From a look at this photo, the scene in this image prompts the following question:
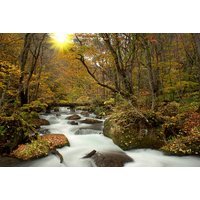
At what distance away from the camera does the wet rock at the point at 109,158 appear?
4.37 m

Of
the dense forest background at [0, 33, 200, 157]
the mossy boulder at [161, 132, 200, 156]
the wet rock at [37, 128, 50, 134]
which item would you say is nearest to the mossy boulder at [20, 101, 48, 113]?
the dense forest background at [0, 33, 200, 157]

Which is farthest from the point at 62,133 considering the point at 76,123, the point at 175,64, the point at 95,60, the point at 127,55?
the point at 175,64

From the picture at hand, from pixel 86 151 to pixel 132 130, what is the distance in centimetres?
102

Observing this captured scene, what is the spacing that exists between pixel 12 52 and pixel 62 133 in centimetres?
195

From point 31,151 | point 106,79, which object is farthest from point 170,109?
point 31,151

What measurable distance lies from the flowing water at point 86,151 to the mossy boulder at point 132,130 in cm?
14

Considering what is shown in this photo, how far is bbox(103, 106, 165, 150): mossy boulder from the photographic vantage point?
496cm

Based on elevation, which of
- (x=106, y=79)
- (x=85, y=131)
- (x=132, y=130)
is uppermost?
(x=106, y=79)

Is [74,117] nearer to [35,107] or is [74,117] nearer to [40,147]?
[35,107]

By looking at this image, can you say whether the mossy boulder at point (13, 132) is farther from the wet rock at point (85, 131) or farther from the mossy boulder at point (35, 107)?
the wet rock at point (85, 131)

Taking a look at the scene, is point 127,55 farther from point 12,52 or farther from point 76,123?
point 12,52

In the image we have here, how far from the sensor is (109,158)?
4434 millimetres

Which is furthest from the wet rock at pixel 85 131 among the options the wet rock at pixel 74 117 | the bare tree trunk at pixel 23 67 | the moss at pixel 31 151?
the bare tree trunk at pixel 23 67
